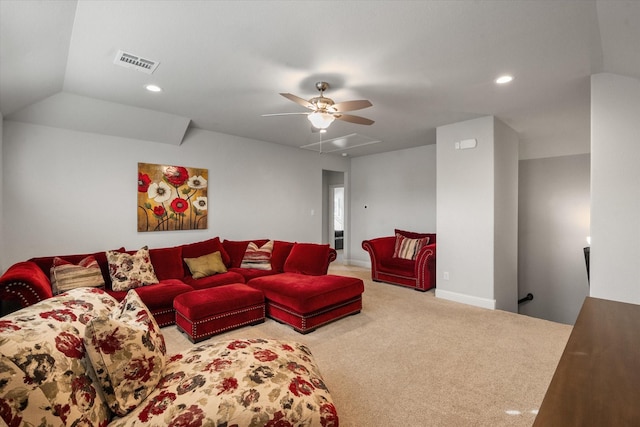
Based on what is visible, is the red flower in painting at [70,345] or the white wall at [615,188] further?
the white wall at [615,188]

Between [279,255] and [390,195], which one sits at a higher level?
[390,195]

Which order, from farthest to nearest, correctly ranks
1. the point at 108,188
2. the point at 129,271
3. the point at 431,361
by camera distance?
the point at 108,188
the point at 129,271
the point at 431,361

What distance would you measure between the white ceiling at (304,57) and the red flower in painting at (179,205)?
1081 mm

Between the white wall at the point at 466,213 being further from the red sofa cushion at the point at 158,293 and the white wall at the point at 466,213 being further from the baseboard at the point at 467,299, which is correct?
the red sofa cushion at the point at 158,293

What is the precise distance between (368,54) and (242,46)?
1.00 metres

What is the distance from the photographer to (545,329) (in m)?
3.17

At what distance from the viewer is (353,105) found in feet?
8.70

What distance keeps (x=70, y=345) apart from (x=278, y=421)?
91 cm

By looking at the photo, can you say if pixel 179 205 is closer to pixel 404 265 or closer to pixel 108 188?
pixel 108 188

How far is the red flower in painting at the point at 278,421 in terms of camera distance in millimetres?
1291

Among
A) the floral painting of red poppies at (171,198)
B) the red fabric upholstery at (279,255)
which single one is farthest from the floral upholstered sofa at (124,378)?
the floral painting of red poppies at (171,198)

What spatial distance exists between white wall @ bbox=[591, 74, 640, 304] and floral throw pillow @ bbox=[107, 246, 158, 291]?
4616 millimetres

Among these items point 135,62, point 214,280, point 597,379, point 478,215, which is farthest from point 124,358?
point 478,215

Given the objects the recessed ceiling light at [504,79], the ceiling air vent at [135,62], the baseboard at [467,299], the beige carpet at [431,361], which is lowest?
the beige carpet at [431,361]
